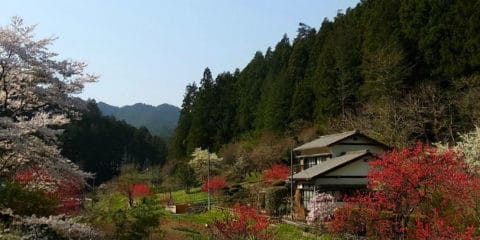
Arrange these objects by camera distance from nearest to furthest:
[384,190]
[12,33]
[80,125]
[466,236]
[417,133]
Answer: [12,33] < [466,236] < [384,190] < [417,133] < [80,125]

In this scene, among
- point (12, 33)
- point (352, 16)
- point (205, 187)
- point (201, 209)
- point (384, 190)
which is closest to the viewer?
point (12, 33)

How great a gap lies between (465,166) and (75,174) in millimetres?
13831

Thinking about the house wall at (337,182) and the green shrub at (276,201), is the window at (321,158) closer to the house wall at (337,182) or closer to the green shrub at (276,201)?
the green shrub at (276,201)

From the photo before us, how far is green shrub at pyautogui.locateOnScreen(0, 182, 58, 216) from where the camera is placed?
12.1m

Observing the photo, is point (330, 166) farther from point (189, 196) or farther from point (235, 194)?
point (189, 196)

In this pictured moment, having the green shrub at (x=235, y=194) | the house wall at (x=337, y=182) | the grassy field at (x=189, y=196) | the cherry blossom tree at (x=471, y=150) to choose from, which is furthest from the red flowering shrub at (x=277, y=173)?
the cherry blossom tree at (x=471, y=150)

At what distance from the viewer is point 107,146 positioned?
81.9 metres

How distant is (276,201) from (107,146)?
188 feet

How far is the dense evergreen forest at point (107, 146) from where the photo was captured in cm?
7475

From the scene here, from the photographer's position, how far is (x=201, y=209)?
40156 millimetres

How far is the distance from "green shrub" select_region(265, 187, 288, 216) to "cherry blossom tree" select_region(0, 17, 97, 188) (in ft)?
65.5

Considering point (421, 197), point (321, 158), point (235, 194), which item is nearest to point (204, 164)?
point (235, 194)

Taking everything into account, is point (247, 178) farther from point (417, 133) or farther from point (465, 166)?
point (465, 166)

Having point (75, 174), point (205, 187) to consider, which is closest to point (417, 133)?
point (205, 187)
